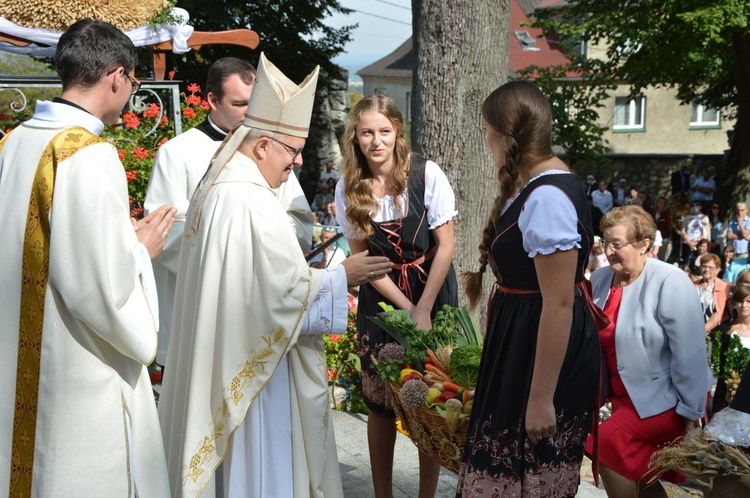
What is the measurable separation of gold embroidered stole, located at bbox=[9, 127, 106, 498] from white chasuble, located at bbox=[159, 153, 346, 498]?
0.54 meters

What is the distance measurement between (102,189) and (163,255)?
193 cm

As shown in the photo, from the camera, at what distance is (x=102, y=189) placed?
9.14ft

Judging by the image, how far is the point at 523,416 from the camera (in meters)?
3.04

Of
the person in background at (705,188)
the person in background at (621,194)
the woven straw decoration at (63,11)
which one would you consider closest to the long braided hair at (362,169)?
the woven straw decoration at (63,11)

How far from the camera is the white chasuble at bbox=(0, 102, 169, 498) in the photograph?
9.11 ft

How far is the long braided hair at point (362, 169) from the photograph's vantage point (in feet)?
13.4

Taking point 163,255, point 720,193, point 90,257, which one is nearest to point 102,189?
point 90,257

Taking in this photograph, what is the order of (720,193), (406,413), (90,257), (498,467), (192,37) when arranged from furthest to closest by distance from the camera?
1. (720,193)
2. (192,37)
3. (406,413)
4. (498,467)
5. (90,257)

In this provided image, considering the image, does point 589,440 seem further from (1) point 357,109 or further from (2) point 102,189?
(2) point 102,189

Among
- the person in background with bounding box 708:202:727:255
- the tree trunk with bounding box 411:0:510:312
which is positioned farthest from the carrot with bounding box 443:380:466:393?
the person in background with bounding box 708:202:727:255

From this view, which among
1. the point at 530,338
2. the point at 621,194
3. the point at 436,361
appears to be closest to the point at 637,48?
the point at 621,194

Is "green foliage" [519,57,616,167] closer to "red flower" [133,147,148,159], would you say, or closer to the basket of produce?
"red flower" [133,147,148,159]

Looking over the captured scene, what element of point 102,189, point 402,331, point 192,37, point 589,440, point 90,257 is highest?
point 192,37

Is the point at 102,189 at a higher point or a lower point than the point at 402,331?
higher
